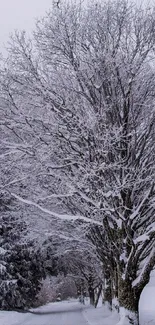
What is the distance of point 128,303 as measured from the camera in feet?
42.6

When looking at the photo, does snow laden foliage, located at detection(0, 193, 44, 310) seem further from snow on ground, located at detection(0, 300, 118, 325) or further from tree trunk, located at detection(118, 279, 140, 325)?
tree trunk, located at detection(118, 279, 140, 325)

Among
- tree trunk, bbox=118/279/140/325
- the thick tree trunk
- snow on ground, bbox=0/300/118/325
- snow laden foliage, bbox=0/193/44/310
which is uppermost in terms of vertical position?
snow laden foliage, bbox=0/193/44/310

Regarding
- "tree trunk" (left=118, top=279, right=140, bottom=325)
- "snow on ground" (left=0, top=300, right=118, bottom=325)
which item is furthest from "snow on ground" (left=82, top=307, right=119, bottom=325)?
"tree trunk" (left=118, top=279, right=140, bottom=325)

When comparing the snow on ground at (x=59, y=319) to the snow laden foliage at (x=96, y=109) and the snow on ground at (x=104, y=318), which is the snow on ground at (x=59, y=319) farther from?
the snow laden foliage at (x=96, y=109)

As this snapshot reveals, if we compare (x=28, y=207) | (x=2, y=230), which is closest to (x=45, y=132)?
(x=28, y=207)

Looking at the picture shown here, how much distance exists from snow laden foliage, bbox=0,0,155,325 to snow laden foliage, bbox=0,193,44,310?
46.3ft

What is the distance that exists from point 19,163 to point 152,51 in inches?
209

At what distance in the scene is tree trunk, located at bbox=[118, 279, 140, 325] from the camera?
12.8 metres

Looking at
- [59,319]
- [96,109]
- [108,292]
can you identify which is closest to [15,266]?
[59,319]

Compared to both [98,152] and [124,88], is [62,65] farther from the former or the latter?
[98,152]

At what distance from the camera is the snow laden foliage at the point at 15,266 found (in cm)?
2803

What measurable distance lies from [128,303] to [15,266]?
728 inches

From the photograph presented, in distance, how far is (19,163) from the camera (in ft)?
45.8

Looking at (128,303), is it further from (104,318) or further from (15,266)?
(15,266)
